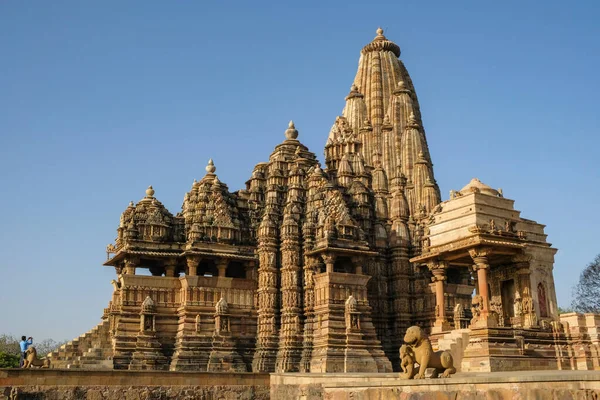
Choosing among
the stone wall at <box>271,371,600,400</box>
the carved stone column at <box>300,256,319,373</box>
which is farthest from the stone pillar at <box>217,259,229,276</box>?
the stone wall at <box>271,371,600,400</box>

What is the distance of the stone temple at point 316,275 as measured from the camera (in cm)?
2736

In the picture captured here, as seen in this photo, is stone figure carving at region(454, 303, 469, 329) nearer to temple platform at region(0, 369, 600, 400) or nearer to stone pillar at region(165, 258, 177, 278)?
temple platform at region(0, 369, 600, 400)

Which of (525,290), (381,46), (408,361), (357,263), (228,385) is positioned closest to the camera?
(408,361)

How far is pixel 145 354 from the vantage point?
3366 centimetres

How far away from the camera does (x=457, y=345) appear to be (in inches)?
1001

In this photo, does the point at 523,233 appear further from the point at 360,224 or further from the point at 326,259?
the point at 360,224

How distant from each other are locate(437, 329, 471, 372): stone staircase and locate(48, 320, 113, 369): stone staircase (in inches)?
636

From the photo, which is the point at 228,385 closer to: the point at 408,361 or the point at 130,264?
the point at 130,264

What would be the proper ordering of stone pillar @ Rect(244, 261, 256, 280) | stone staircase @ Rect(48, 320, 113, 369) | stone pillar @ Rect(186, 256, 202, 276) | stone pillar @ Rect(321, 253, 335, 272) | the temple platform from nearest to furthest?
the temple platform, stone staircase @ Rect(48, 320, 113, 369), stone pillar @ Rect(321, 253, 335, 272), stone pillar @ Rect(186, 256, 202, 276), stone pillar @ Rect(244, 261, 256, 280)

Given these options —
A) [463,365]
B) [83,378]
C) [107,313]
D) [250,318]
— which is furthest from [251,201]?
[463,365]

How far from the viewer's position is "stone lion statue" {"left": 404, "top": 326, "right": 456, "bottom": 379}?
17656 mm

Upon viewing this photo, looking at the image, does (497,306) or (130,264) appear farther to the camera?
(130,264)

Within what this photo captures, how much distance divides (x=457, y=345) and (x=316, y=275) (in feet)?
37.8

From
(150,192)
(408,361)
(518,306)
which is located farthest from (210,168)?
(408,361)
